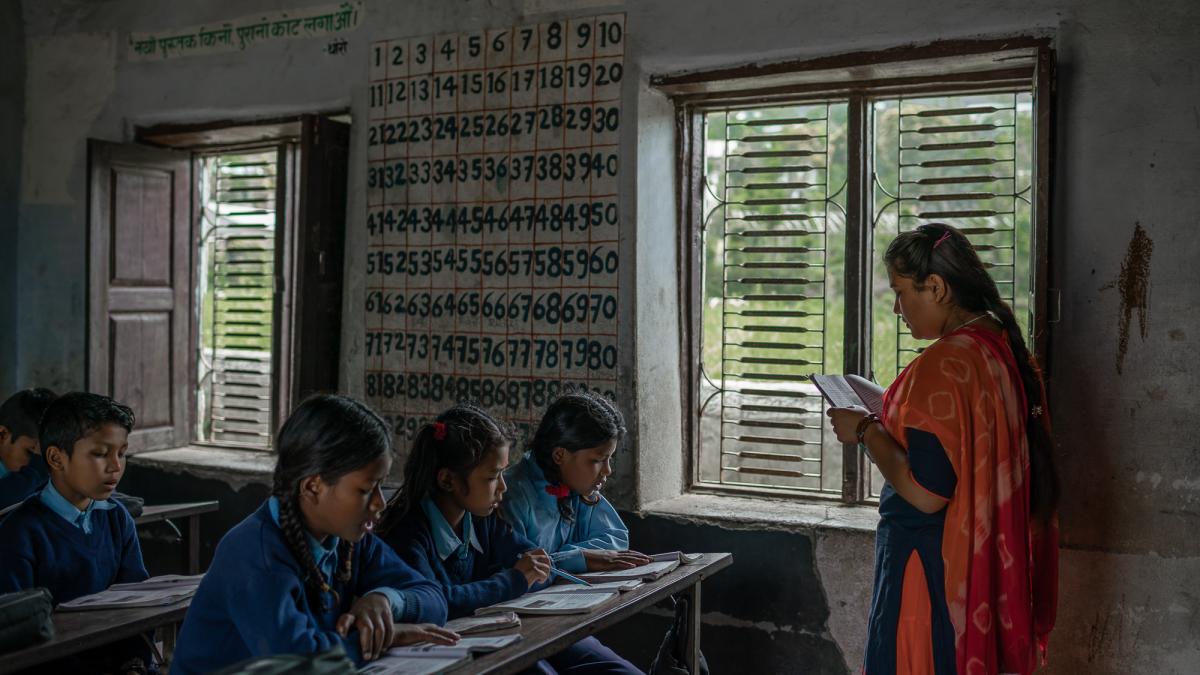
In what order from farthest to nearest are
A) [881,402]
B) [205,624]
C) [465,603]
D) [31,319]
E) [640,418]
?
[31,319]
[640,418]
[881,402]
[465,603]
[205,624]

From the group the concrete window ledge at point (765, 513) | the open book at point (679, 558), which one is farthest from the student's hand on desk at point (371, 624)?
the concrete window ledge at point (765, 513)

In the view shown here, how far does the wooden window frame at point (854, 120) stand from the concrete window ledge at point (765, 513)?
0.16ft

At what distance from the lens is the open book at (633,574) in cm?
288

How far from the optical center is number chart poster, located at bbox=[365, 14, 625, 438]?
4055mm

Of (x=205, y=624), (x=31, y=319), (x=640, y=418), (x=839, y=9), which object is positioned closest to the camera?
(x=205, y=624)

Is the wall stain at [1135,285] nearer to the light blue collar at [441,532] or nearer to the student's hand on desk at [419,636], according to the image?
the light blue collar at [441,532]

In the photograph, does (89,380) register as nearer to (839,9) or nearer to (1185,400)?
(839,9)

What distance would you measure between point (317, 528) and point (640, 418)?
198 centimetres

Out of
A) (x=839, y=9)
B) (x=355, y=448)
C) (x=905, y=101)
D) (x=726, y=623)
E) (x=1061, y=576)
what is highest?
(x=839, y=9)

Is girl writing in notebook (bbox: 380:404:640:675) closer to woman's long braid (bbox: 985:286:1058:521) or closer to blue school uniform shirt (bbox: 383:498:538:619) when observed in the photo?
A: blue school uniform shirt (bbox: 383:498:538:619)

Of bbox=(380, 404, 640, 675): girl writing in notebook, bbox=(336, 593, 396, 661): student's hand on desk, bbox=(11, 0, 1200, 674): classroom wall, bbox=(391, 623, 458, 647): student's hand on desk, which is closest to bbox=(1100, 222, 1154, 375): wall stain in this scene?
bbox=(11, 0, 1200, 674): classroom wall

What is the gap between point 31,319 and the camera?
529cm

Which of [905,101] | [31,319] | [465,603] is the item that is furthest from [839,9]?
[31,319]

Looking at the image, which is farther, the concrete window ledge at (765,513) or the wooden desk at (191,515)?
the wooden desk at (191,515)
